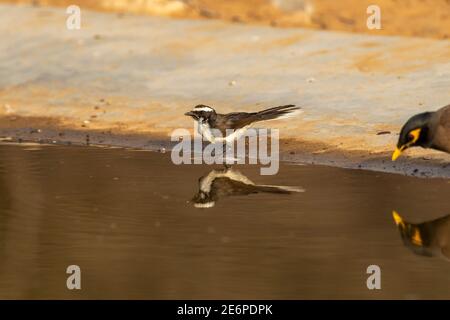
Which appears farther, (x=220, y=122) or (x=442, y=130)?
(x=220, y=122)

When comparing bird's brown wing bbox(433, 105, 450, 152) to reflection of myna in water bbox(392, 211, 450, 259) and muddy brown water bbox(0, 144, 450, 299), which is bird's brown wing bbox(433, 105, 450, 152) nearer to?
muddy brown water bbox(0, 144, 450, 299)

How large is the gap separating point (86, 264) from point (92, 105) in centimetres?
982

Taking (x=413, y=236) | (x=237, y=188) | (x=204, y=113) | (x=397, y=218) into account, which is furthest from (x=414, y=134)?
(x=204, y=113)

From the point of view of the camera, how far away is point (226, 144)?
52.0 ft

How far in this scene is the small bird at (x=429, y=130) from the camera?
1263 centimetres

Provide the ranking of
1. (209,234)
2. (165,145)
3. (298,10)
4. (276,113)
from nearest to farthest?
1. (209,234)
2. (276,113)
3. (165,145)
4. (298,10)

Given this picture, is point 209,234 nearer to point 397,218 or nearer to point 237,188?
point 397,218

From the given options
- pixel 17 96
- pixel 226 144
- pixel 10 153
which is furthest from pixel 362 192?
pixel 17 96

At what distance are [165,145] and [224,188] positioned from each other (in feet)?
11.3

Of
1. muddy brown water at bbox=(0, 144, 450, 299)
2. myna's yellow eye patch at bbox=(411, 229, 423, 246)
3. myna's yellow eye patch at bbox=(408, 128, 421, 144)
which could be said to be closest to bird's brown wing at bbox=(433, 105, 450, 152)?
myna's yellow eye patch at bbox=(408, 128, 421, 144)

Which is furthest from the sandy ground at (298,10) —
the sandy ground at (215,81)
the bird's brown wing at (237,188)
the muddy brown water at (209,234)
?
the bird's brown wing at (237,188)

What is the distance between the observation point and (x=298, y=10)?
2728 centimetres

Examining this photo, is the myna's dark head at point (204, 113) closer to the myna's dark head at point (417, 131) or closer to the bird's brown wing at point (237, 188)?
the bird's brown wing at point (237, 188)

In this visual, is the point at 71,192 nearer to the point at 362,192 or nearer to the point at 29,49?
the point at 362,192
